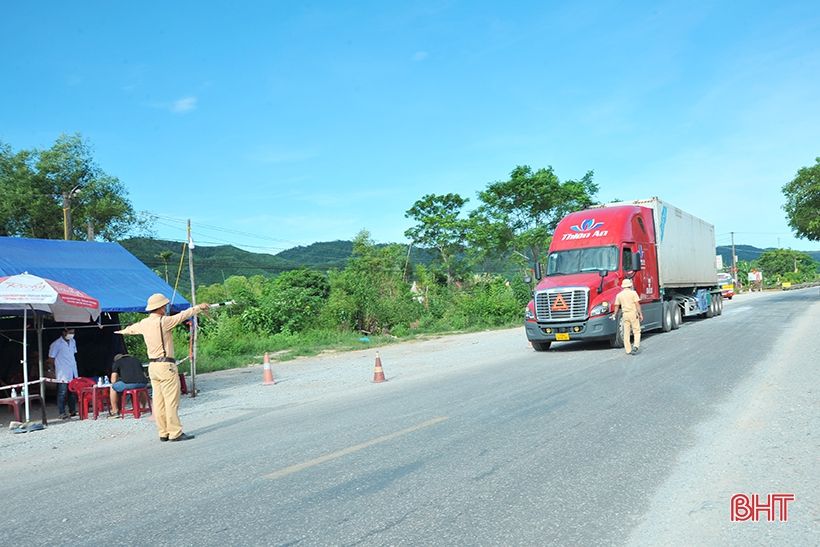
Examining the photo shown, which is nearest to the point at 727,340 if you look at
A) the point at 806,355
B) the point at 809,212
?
the point at 806,355

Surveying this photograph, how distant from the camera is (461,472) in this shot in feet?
19.0

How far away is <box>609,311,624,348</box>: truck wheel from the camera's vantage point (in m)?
16.6

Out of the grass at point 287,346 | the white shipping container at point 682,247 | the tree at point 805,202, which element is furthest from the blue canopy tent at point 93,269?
the tree at point 805,202

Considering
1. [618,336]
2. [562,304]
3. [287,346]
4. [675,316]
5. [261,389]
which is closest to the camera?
[261,389]

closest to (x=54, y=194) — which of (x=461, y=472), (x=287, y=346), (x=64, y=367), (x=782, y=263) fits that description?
(x=287, y=346)

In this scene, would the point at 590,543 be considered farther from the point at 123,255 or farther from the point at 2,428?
the point at 123,255

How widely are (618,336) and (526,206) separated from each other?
2343 cm

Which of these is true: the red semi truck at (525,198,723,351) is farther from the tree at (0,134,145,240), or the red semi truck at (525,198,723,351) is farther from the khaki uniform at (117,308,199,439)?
the tree at (0,134,145,240)

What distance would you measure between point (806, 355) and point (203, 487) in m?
12.8

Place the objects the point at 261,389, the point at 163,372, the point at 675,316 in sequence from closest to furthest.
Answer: the point at 163,372 < the point at 261,389 < the point at 675,316

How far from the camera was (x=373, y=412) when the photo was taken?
369 inches

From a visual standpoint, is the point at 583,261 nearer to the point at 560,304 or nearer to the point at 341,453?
the point at 560,304

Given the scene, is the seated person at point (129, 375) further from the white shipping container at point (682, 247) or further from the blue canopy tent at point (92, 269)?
the white shipping container at point (682, 247)

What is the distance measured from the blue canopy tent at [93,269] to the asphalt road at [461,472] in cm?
424
